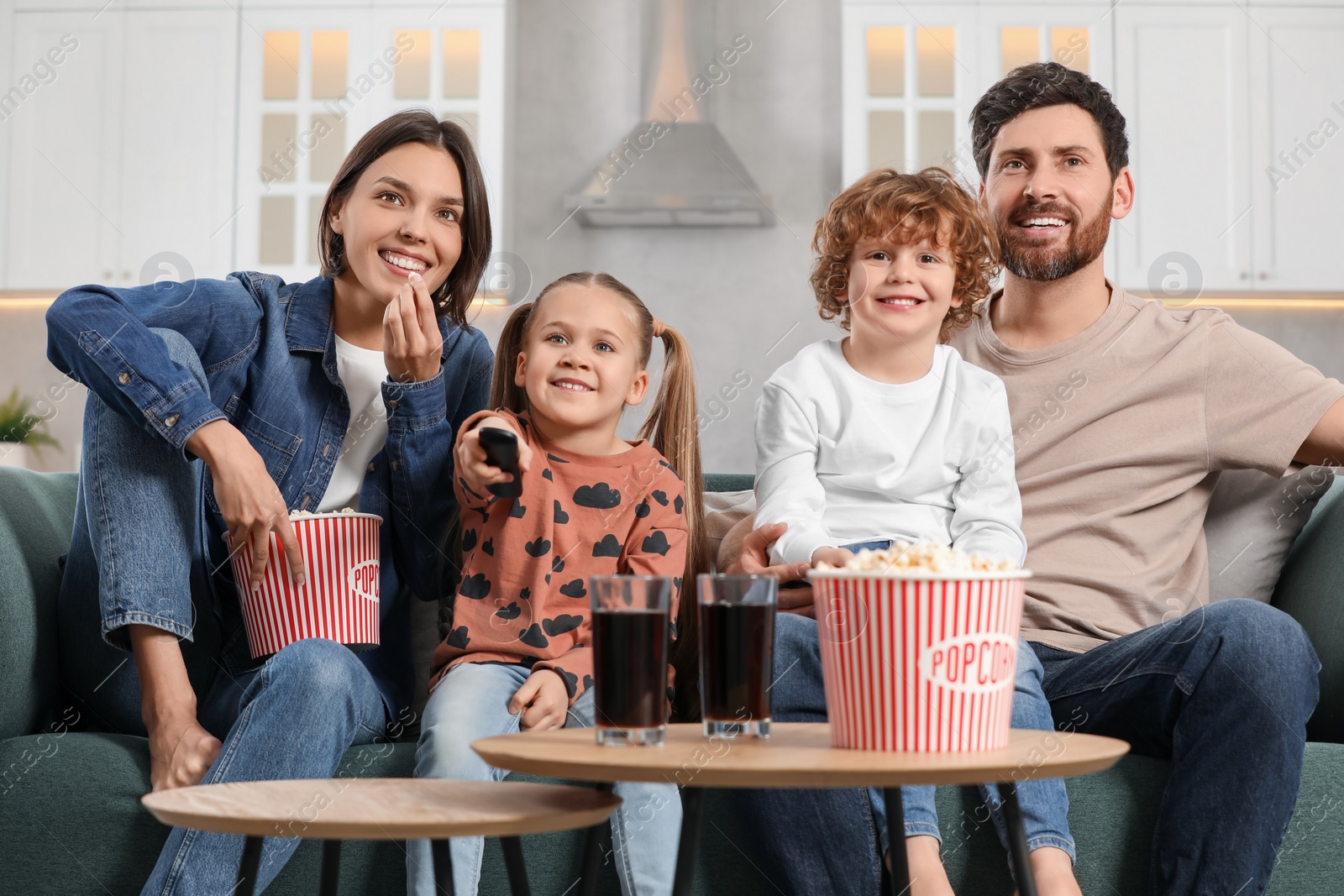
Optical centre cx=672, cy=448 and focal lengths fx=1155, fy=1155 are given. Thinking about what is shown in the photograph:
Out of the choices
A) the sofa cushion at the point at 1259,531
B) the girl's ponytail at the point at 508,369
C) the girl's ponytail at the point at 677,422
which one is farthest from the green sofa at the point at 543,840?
the girl's ponytail at the point at 508,369

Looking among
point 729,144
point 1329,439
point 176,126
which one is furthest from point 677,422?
point 176,126

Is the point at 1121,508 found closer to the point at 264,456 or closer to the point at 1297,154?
the point at 264,456

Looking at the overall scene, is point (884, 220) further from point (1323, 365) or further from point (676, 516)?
point (1323, 365)

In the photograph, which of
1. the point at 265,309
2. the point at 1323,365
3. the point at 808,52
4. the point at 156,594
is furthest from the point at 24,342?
the point at 1323,365

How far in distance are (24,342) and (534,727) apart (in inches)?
155

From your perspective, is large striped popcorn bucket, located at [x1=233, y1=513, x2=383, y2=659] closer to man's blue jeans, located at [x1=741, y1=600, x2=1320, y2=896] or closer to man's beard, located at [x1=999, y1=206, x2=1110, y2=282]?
man's blue jeans, located at [x1=741, y1=600, x2=1320, y2=896]

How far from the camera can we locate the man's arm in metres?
1.51

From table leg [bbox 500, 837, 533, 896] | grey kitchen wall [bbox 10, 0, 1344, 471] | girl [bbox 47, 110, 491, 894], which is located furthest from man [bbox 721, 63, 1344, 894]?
grey kitchen wall [bbox 10, 0, 1344, 471]

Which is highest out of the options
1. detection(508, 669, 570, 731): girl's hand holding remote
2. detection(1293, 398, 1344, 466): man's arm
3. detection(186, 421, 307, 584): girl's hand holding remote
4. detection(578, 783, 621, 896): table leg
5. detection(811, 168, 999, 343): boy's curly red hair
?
detection(811, 168, 999, 343): boy's curly red hair

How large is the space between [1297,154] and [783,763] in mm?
3851

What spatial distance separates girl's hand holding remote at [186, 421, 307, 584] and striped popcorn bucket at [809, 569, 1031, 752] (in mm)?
697

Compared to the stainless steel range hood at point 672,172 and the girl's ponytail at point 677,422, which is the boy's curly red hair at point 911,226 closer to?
the girl's ponytail at point 677,422

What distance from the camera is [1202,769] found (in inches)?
47.2

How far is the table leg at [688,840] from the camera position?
0.87 metres
